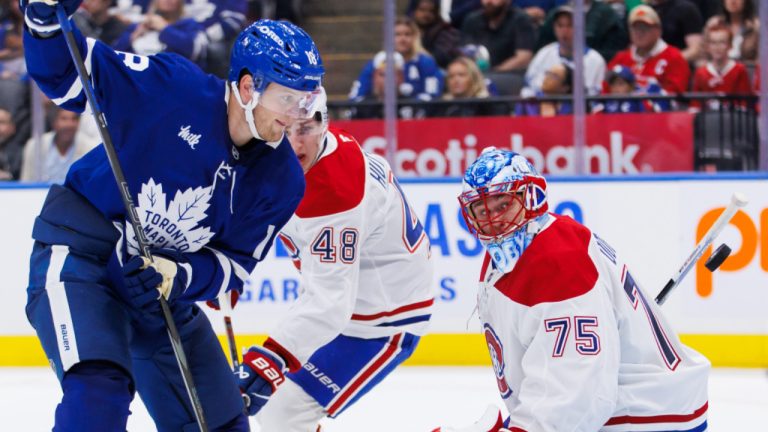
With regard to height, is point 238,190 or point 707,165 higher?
point 238,190

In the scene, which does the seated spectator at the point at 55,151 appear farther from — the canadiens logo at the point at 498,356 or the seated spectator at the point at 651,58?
the canadiens logo at the point at 498,356

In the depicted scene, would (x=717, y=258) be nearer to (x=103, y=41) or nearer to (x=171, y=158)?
(x=171, y=158)

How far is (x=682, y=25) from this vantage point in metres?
5.77

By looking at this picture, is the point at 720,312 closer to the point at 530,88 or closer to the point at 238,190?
the point at 530,88

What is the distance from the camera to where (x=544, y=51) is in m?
5.82

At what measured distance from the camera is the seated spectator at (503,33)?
19.2 feet

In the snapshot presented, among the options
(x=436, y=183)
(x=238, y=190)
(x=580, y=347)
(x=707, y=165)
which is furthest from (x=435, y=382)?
(x=580, y=347)

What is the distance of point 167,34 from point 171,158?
3653 millimetres

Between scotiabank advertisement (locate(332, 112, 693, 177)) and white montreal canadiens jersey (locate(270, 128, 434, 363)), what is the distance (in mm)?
2536

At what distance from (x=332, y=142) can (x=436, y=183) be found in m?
2.46

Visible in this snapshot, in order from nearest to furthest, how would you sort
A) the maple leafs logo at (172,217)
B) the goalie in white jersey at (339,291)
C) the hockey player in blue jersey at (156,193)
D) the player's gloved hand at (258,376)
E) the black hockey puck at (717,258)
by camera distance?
the hockey player in blue jersey at (156,193) < the maple leafs logo at (172,217) < the player's gloved hand at (258,376) < the goalie in white jersey at (339,291) < the black hockey puck at (717,258)

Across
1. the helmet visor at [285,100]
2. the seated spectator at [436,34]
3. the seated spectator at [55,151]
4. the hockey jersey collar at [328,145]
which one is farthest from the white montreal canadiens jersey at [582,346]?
the seated spectator at [55,151]

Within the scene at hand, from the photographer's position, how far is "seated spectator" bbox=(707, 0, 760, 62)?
5684mm

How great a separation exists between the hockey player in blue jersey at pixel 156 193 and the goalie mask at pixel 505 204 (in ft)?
1.37
